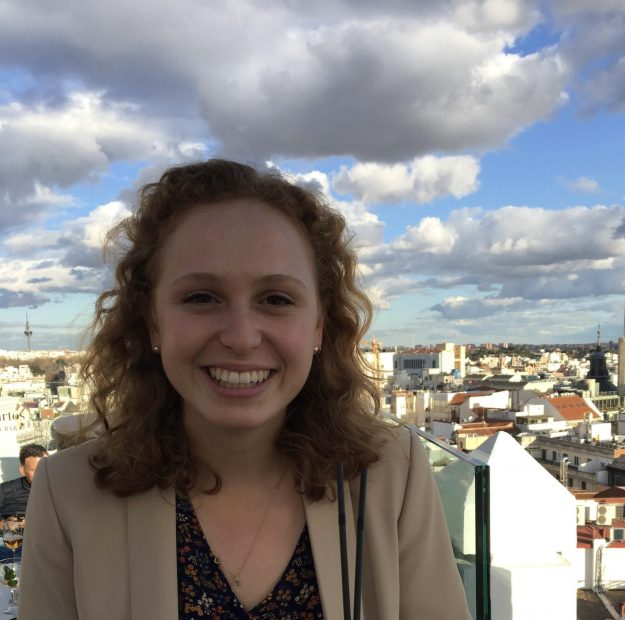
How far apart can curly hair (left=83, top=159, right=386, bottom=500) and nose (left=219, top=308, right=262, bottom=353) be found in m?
0.19

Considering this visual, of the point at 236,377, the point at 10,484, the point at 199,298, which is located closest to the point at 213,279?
the point at 199,298

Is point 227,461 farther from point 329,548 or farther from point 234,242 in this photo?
point 234,242

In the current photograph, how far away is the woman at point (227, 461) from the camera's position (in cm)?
104

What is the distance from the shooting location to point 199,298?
3.42 feet

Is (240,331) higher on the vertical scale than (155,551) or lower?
higher

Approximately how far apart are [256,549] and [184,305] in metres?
0.40

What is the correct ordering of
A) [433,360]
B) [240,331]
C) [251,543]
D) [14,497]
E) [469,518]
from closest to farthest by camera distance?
[240,331] < [251,543] < [469,518] < [14,497] < [433,360]

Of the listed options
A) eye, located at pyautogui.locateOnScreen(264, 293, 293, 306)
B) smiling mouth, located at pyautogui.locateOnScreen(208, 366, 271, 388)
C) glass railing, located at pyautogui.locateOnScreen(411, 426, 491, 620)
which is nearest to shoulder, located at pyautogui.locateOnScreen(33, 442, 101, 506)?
smiling mouth, located at pyautogui.locateOnScreen(208, 366, 271, 388)

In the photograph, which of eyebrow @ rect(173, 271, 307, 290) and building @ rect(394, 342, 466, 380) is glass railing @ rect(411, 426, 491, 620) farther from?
building @ rect(394, 342, 466, 380)

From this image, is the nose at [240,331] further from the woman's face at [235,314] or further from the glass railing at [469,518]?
the glass railing at [469,518]

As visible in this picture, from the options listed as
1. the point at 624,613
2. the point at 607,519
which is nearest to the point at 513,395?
the point at 607,519

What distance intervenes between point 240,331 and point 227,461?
266 mm

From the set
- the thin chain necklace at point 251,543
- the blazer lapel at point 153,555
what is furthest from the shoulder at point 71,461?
the thin chain necklace at point 251,543

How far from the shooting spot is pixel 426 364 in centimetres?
6538
